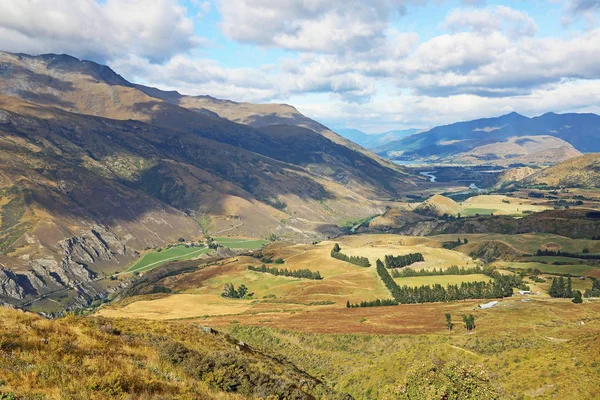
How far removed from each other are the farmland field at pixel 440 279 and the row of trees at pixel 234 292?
63.7 m

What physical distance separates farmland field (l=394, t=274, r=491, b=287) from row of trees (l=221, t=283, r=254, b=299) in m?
63.7

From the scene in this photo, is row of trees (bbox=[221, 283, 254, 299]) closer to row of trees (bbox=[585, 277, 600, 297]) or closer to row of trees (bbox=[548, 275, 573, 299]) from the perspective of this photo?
row of trees (bbox=[548, 275, 573, 299])

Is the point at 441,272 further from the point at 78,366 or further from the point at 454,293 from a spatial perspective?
the point at 78,366

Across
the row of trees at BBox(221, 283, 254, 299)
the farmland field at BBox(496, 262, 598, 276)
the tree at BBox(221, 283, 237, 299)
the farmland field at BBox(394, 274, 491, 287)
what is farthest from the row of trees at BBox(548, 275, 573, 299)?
the tree at BBox(221, 283, 237, 299)

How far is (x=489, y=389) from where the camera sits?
79.3 feet

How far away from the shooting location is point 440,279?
165m

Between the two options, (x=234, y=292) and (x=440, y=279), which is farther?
(x=234, y=292)

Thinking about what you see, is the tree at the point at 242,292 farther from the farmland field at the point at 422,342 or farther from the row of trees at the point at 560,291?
the row of trees at the point at 560,291

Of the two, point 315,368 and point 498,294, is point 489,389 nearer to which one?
point 315,368

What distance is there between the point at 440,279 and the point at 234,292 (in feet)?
278

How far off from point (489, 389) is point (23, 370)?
24.9 m

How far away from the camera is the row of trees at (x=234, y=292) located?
165150mm

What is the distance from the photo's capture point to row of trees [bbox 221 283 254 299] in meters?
165

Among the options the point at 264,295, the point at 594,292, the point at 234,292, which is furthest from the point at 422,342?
the point at 234,292
